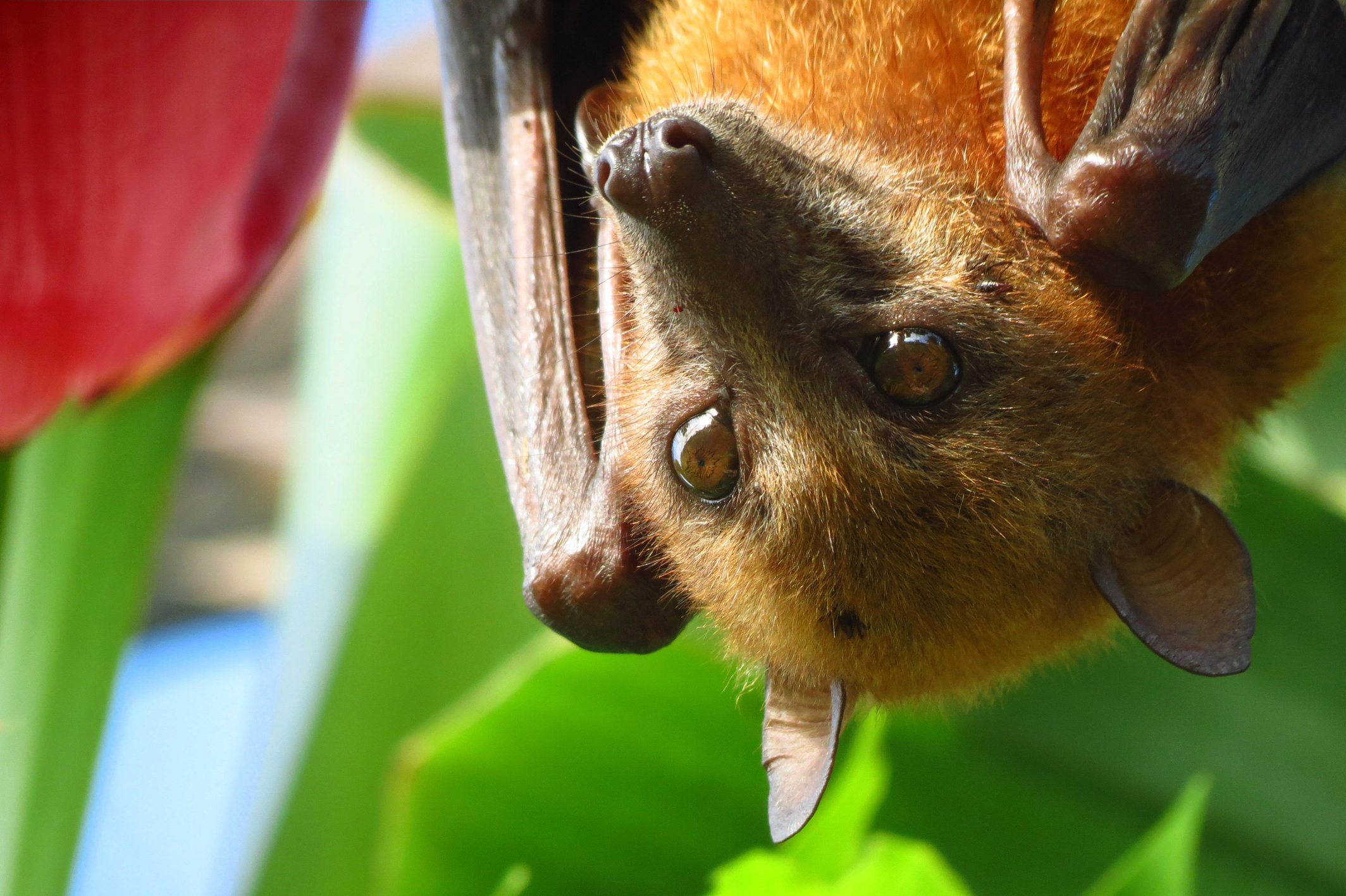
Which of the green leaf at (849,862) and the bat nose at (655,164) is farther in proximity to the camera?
the green leaf at (849,862)

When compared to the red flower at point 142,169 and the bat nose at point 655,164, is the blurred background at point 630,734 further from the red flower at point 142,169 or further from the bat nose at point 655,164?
the bat nose at point 655,164

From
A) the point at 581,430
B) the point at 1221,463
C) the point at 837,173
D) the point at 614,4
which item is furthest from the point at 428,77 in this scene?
the point at 1221,463

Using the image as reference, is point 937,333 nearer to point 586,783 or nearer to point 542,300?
point 542,300

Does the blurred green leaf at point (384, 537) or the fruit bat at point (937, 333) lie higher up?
the fruit bat at point (937, 333)

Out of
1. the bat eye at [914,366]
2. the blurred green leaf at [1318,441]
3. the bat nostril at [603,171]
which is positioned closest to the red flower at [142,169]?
the bat nostril at [603,171]

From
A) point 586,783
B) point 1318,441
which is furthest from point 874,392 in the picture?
point 1318,441

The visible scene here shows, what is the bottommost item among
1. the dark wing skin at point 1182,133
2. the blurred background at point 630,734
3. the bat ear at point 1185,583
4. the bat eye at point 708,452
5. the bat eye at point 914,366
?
the blurred background at point 630,734

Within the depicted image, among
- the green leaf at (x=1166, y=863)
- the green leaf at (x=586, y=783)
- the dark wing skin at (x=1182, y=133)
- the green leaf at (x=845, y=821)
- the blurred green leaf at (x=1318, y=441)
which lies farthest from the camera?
the blurred green leaf at (x=1318, y=441)

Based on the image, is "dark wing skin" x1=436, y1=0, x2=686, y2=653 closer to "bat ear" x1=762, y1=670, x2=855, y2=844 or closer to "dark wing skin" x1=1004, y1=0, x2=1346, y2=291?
"bat ear" x1=762, y1=670, x2=855, y2=844
